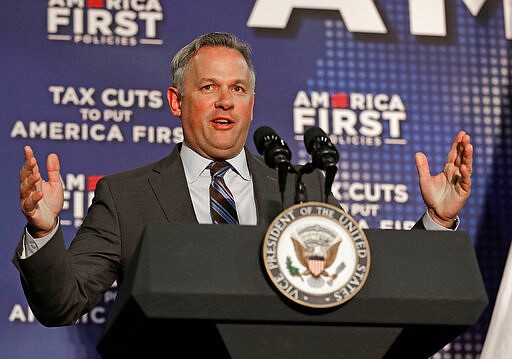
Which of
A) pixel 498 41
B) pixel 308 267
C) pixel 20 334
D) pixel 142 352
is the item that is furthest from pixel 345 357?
pixel 498 41

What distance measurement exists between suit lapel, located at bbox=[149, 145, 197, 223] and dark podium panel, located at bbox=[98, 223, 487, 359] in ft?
1.71

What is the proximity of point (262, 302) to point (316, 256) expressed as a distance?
133 millimetres

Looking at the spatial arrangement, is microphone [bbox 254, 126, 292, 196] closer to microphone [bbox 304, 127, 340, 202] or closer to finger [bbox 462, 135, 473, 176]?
microphone [bbox 304, 127, 340, 202]

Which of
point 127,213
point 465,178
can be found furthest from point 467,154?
point 127,213

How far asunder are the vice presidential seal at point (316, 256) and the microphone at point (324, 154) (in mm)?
126

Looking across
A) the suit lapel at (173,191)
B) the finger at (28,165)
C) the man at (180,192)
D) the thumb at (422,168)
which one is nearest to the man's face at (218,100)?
the man at (180,192)

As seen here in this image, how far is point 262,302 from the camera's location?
1.71 metres

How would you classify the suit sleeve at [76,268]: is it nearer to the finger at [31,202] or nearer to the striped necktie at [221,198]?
the finger at [31,202]

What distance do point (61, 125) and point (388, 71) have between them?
1.38 metres

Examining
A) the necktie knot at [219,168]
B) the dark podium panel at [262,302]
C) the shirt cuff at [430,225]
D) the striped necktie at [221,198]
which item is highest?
the necktie knot at [219,168]

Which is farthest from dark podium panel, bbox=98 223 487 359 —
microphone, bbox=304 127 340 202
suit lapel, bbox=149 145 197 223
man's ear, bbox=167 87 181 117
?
man's ear, bbox=167 87 181 117

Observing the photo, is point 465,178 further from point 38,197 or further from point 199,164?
point 38,197

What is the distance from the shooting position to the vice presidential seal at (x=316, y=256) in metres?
1.71

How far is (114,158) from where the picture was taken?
3.57m
